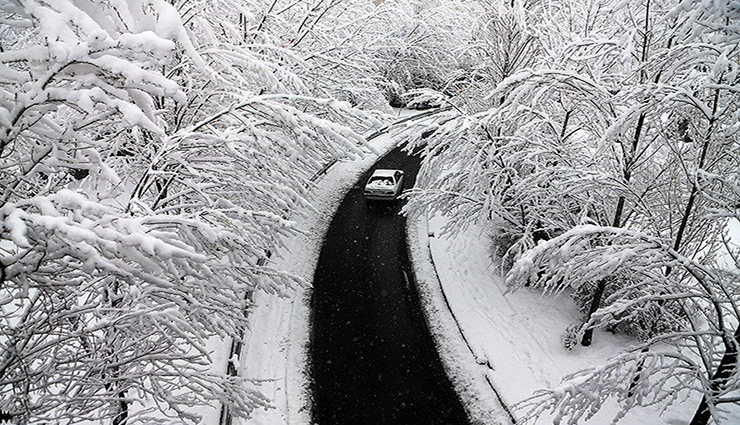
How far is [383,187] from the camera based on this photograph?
21.9 metres

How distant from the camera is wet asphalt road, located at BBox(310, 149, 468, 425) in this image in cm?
1120

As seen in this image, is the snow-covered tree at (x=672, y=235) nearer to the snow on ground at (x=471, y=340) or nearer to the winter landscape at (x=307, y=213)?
the winter landscape at (x=307, y=213)

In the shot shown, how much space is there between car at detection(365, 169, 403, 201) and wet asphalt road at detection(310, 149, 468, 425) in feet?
7.45

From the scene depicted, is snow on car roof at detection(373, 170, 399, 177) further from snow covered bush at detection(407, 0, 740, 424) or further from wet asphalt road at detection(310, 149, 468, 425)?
snow covered bush at detection(407, 0, 740, 424)

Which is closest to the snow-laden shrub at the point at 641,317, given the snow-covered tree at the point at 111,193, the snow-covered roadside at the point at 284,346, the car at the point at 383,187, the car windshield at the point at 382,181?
the snow-covered roadside at the point at 284,346

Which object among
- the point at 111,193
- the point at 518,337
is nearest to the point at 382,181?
the point at 518,337

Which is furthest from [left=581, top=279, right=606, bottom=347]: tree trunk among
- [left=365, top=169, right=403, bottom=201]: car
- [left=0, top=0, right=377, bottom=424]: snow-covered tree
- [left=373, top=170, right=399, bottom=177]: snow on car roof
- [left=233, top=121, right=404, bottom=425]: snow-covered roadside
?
[left=373, top=170, right=399, bottom=177]: snow on car roof

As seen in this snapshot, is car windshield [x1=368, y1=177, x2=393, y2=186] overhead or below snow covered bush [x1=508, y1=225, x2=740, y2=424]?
below

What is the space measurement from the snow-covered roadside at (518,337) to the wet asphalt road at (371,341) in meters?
1.27

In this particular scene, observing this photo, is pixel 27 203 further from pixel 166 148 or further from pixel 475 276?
pixel 475 276

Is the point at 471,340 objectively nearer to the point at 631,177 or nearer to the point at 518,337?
the point at 518,337

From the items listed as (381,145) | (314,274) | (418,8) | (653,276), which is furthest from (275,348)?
(418,8)

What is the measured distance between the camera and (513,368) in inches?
487

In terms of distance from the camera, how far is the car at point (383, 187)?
2197cm
